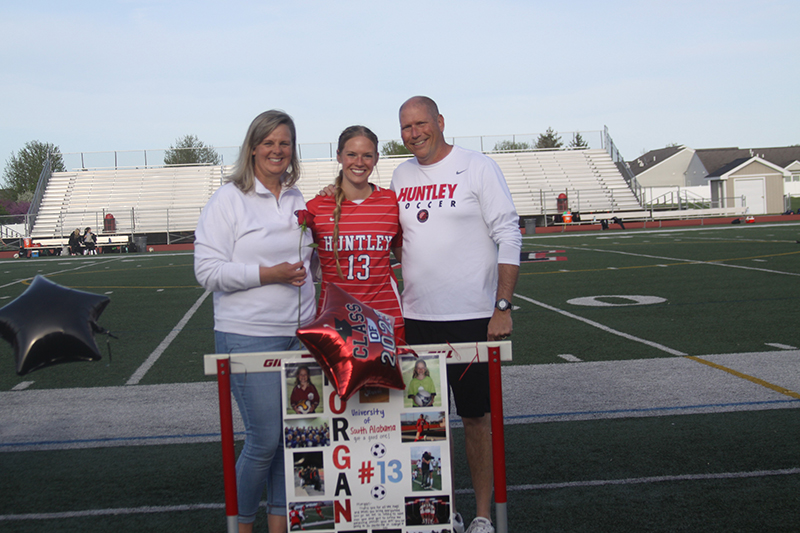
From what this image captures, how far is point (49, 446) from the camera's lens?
4402 mm

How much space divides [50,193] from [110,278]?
88.4 feet

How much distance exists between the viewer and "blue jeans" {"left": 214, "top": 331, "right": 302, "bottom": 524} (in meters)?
2.68

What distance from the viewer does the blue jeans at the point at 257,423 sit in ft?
8.79

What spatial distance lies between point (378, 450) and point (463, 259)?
1.01m

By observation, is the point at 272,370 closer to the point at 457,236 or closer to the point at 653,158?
the point at 457,236

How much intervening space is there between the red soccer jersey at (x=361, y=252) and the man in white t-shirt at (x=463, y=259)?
6.6 inches

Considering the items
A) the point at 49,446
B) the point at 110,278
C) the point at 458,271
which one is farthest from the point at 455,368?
the point at 110,278

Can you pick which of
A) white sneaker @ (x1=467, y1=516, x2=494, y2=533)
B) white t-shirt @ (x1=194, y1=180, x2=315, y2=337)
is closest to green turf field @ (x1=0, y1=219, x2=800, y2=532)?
white sneaker @ (x1=467, y1=516, x2=494, y2=533)

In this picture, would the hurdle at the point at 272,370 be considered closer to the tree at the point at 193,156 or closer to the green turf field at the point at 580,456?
the green turf field at the point at 580,456

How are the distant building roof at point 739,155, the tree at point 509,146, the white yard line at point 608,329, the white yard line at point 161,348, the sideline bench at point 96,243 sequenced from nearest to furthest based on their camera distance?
the white yard line at point 161,348 < the white yard line at point 608,329 < the sideline bench at point 96,243 < the tree at point 509,146 < the distant building roof at point 739,155

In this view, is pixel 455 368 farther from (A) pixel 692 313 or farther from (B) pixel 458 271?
(A) pixel 692 313

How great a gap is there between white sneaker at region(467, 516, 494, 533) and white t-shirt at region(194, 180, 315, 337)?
112 centimetres

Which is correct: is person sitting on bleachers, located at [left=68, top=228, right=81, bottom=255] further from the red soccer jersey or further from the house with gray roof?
the house with gray roof

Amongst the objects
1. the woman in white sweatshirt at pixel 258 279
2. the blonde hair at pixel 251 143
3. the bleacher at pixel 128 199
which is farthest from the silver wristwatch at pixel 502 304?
the bleacher at pixel 128 199
